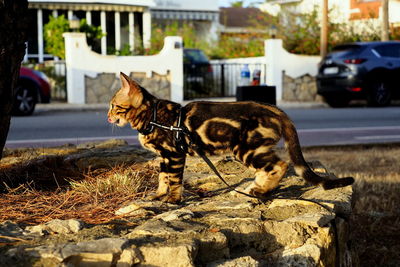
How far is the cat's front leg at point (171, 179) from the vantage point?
4.41 metres

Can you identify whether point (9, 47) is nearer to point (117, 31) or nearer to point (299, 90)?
point (299, 90)

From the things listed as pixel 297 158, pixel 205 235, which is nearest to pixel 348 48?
pixel 297 158

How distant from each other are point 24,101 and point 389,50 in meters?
10.9

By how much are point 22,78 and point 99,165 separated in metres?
12.6

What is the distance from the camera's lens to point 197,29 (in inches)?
1438

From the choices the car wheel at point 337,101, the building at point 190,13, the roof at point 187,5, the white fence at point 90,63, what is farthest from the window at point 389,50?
the roof at point 187,5

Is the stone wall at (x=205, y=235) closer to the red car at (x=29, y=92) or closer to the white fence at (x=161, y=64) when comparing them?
the red car at (x=29, y=92)

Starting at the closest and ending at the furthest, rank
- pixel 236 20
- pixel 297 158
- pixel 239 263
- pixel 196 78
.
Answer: pixel 239 263 < pixel 297 158 < pixel 196 78 < pixel 236 20

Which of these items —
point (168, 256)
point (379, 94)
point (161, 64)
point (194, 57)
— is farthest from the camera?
point (194, 57)

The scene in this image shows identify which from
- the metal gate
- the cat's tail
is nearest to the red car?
the metal gate

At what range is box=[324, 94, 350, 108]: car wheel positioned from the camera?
2117 centimetres

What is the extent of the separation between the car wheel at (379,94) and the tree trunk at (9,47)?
17.0 m

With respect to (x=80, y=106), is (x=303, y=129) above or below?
below

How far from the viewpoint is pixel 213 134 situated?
14.5 feet
